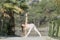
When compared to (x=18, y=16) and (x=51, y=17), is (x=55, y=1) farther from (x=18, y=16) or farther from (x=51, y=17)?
(x=18, y=16)

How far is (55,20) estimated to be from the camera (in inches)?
146

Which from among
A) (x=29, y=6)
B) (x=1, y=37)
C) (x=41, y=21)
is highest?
(x=29, y=6)

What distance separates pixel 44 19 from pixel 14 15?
1.67 ft

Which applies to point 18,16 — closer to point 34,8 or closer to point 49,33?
point 34,8

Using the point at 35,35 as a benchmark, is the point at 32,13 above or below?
above

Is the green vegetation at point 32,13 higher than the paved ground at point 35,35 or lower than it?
higher

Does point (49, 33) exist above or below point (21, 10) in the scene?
below

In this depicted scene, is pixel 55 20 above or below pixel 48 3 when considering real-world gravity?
below

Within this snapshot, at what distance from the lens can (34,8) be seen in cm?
372

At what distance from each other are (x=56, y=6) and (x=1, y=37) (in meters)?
1.06

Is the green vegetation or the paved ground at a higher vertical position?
the green vegetation

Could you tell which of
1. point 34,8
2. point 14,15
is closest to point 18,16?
point 14,15

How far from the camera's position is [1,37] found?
3752 millimetres

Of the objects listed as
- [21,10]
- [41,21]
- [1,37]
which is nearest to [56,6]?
[41,21]
